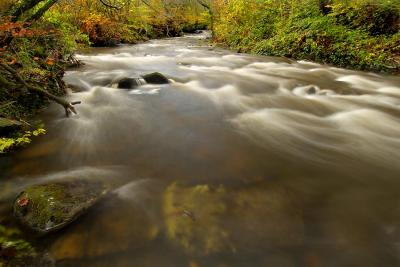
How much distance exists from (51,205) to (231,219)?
1.45 metres

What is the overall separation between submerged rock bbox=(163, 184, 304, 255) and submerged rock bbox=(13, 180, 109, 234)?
72 cm

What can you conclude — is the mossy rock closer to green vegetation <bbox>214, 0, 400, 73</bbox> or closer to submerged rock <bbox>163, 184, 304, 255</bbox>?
submerged rock <bbox>163, 184, 304, 255</bbox>

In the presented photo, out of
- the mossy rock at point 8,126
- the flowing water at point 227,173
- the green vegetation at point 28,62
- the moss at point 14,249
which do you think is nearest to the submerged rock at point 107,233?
the flowing water at point 227,173

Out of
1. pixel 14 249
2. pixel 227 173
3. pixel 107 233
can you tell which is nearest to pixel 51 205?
pixel 14 249

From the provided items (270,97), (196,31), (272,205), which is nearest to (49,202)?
(272,205)

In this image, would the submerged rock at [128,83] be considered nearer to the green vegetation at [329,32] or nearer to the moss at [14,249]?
the moss at [14,249]

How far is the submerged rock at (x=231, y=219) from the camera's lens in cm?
244

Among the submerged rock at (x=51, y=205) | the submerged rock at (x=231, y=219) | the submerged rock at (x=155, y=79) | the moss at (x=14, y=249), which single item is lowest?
the submerged rock at (x=155, y=79)

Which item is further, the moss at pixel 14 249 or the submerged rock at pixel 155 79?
the submerged rock at pixel 155 79

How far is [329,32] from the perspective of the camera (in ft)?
31.3

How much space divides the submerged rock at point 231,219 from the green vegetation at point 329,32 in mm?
6543

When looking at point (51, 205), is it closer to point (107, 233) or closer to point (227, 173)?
point (107, 233)

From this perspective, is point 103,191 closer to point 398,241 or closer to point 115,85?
point 398,241

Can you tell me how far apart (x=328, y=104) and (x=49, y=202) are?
15.8ft
